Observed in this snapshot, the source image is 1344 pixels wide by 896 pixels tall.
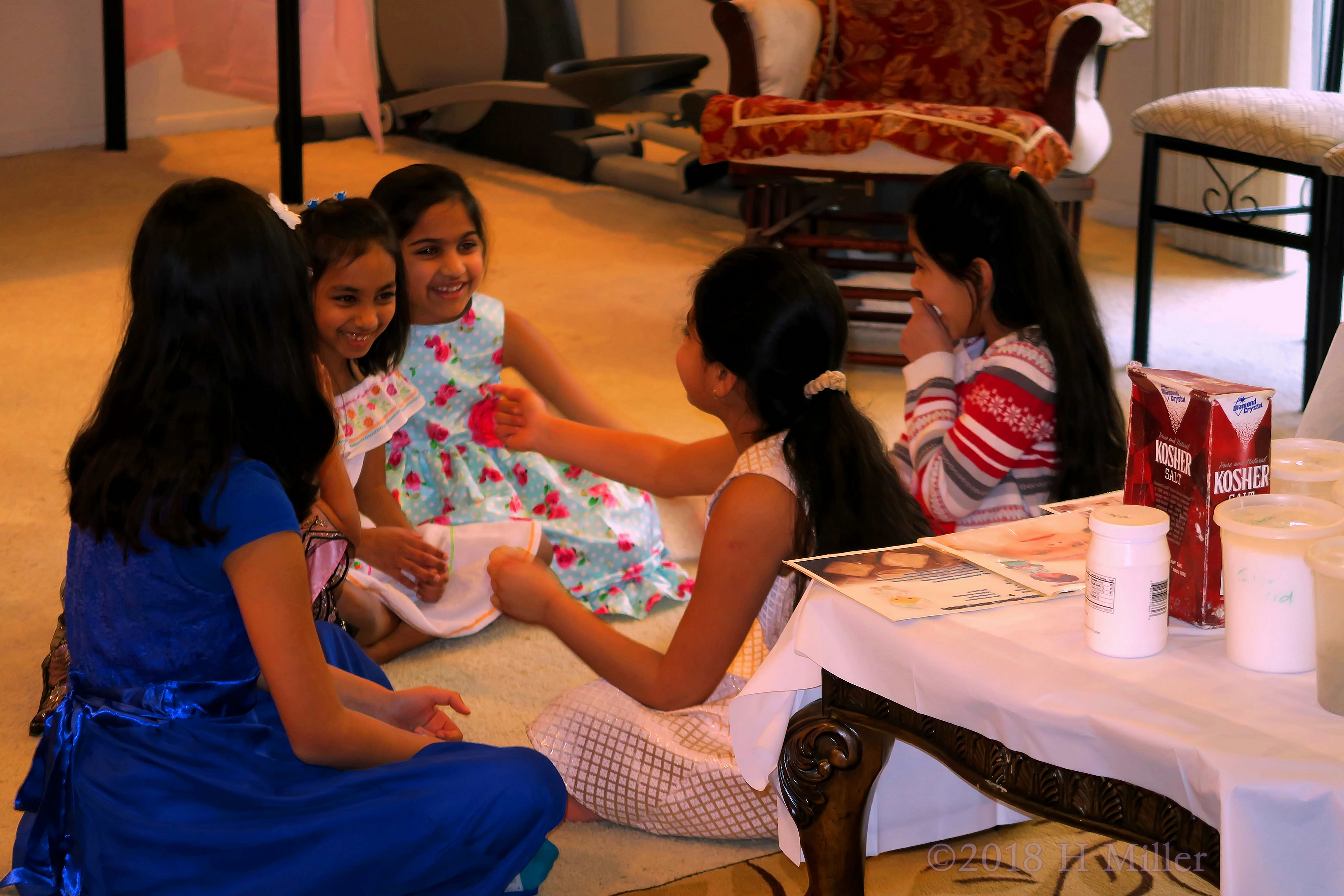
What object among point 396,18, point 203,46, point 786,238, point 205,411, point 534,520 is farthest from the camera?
point 396,18

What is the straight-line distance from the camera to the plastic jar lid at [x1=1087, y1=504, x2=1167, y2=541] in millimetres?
844

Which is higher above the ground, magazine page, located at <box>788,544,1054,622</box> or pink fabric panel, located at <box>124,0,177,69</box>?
pink fabric panel, located at <box>124,0,177,69</box>

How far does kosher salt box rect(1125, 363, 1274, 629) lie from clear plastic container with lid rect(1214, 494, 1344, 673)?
0.03m

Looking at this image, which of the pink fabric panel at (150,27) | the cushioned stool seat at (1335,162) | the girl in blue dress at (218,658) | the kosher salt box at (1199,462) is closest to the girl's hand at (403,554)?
the girl in blue dress at (218,658)

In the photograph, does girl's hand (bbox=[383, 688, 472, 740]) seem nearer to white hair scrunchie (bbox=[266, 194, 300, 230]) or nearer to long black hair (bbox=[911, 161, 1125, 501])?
white hair scrunchie (bbox=[266, 194, 300, 230])

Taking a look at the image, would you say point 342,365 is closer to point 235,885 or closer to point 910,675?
point 235,885

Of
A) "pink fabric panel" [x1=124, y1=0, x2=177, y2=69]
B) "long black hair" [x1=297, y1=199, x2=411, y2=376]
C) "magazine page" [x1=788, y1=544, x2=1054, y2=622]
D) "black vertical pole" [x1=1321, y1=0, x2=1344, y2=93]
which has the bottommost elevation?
"magazine page" [x1=788, y1=544, x2=1054, y2=622]

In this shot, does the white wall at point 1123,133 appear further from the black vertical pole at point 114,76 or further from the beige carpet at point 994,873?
the black vertical pole at point 114,76

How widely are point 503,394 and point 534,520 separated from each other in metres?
0.33

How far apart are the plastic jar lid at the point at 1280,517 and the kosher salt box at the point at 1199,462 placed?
2cm

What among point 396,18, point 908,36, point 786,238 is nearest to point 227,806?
point 786,238

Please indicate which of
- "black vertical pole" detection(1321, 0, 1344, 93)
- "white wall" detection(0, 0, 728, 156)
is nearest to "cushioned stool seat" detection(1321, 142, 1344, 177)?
"black vertical pole" detection(1321, 0, 1344, 93)

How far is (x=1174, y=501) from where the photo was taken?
0.91m

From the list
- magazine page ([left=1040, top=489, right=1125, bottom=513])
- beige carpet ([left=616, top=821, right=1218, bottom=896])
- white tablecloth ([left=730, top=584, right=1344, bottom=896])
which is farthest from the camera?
beige carpet ([left=616, top=821, right=1218, bottom=896])
